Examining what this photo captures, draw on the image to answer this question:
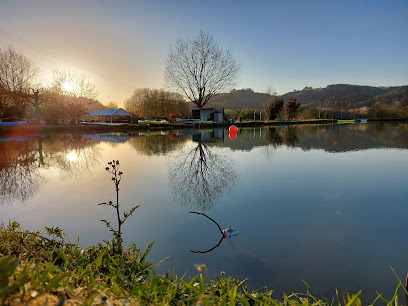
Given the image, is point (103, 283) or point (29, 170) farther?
point (29, 170)

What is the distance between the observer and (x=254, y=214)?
13.1ft

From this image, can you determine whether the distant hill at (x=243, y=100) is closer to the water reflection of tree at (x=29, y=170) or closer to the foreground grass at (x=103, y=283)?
the water reflection of tree at (x=29, y=170)

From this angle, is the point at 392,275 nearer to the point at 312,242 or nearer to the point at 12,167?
the point at 312,242

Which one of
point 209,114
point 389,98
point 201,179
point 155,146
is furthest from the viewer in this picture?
point 389,98

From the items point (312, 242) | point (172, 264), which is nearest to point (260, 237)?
point (312, 242)

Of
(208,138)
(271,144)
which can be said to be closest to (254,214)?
(271,144)

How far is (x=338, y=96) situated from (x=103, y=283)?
135250mm

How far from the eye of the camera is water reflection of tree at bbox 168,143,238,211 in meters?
4.86

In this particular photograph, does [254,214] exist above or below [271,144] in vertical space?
below

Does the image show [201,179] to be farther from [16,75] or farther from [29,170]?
[16,75]

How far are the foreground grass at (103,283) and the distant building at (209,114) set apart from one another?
39.5m

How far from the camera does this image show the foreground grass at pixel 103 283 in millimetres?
1206

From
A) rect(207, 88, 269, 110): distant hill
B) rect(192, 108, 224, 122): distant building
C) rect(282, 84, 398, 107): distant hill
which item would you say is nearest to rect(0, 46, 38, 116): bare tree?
rect(192, 108, 224, 122): distant building

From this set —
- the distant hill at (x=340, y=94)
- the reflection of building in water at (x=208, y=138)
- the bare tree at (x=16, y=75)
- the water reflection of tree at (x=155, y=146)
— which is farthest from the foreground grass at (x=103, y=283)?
the distant hill at (x=340, y=94)
